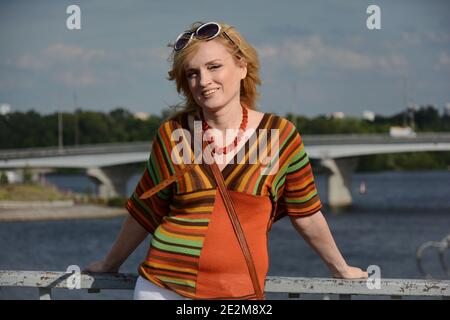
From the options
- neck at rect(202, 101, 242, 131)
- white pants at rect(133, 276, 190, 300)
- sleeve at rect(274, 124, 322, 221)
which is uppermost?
neck at rect(202, 101, 242, 131)

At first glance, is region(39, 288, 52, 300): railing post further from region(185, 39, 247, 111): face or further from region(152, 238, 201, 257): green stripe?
region(185, 39, 247, 111): face

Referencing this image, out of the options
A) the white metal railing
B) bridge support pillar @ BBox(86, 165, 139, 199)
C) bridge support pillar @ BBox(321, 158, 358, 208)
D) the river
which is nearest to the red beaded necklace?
the white metal railing

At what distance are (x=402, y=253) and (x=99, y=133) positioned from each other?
41.0m

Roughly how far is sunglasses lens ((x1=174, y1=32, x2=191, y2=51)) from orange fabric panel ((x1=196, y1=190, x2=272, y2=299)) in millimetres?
511

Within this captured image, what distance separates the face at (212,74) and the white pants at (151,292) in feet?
2.05

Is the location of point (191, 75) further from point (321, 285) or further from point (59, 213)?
point (59, 213)

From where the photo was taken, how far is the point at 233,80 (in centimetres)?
282

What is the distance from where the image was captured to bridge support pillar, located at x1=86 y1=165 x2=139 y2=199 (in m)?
55.6

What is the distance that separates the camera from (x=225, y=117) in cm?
282

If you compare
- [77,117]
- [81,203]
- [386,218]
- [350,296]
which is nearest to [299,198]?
[350,296]

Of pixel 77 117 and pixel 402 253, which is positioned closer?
pixel 402 253

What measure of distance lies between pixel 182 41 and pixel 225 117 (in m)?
0.29

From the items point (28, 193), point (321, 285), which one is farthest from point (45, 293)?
point (28, 193)
